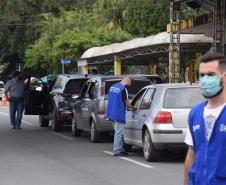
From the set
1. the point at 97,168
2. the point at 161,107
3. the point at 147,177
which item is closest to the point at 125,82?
the point at 161,107

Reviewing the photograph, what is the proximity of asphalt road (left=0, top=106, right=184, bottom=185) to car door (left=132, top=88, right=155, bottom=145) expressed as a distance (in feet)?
1.59

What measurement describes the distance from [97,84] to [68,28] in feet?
132

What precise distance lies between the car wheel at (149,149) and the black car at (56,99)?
7.52 meters

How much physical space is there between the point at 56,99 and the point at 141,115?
7.71 metres

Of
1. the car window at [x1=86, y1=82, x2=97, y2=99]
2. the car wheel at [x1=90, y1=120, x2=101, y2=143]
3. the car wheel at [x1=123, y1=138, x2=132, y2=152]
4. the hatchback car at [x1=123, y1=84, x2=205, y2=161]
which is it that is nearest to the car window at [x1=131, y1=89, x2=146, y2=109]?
the hatchback car at [x1=123, y1=84, x2=205, y2=161]

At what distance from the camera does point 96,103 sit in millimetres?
16953

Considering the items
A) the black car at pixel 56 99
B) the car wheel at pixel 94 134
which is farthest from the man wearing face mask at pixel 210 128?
the black car at pixel 56 99

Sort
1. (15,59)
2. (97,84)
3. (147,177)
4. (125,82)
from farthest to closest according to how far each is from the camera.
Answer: (15,59) → (97,84) → (125,82) → (147,177)

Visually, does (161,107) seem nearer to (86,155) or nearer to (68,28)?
(86,155)

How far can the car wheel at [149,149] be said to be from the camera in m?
12.9

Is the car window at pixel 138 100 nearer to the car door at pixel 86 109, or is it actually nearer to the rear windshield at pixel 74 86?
the car door at pixel 86 109

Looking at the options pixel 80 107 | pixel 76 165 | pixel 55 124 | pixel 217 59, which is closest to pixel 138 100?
pixel 76 165

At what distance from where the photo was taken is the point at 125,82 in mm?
14047

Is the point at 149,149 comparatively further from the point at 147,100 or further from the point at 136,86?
the point at 136,86
